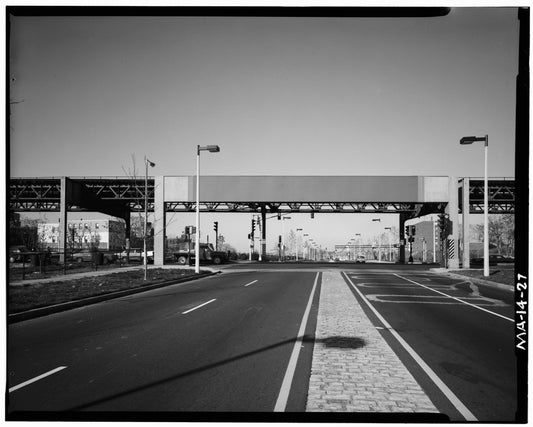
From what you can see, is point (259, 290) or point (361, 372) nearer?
point (361, 372)

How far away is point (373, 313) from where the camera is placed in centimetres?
1041

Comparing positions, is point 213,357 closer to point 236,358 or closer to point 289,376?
point 236,358

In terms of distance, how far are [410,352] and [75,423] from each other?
535cm

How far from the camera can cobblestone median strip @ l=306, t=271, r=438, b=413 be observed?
4148 millimetres

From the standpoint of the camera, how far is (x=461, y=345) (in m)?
6.99

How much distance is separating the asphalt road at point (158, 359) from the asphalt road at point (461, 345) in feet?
5.66

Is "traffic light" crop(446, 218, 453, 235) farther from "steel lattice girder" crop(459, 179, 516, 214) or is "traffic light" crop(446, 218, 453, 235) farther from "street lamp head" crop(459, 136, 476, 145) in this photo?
"street lamp head" crop(459, 136, 476, 145)

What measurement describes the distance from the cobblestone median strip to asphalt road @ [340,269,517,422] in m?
0.24

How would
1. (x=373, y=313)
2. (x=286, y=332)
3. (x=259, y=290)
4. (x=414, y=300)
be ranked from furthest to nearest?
(x=259, y=290) < (x=414, y=300) < (x=373, y=313) < (x=286, y=332)

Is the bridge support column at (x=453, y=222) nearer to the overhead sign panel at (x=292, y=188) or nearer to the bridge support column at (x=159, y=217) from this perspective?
the overhead sign panel at (x=292, y=188)

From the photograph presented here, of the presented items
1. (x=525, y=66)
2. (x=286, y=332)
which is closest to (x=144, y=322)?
(x=286, y=332)

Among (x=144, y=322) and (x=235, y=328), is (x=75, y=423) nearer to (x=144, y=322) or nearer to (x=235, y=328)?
(x=235, y=328)

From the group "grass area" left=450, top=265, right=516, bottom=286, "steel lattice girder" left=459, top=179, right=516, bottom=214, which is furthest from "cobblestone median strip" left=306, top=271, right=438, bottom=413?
"steel lattice girder" left=459, top=179, right=516, bottom=214

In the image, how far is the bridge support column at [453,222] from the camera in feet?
109
